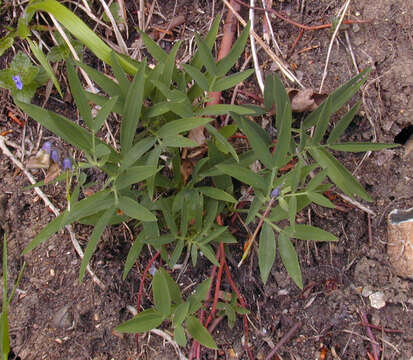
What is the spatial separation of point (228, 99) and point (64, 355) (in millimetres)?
1322

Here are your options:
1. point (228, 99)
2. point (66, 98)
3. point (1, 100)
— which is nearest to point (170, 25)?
point (228, 99)

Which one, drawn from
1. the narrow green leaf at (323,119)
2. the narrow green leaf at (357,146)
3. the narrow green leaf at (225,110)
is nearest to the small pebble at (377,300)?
the narrow green leaf at (357,146)

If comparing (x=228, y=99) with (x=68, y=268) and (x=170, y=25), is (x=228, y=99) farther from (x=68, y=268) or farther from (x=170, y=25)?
(x=68, y=268)

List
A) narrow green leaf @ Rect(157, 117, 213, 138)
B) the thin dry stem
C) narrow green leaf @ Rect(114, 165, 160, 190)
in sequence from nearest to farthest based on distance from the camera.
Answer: narrow green leaf @ Rect(114, 165, 160, 190)
narrow green leaf @ Rect(157, 117, 213, 138)
the thin dry stem

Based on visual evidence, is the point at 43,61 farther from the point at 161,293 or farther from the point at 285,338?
the point at 285,338

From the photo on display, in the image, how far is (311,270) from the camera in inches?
74.0

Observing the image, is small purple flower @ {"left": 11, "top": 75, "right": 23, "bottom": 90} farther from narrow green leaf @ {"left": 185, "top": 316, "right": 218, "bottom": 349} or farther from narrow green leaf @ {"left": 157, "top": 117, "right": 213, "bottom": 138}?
narrow green leaf @ {"left": 185, "top": 316, "right": 218, "bottom": 349}

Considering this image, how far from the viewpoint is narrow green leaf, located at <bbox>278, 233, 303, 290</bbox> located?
1462 millimetres

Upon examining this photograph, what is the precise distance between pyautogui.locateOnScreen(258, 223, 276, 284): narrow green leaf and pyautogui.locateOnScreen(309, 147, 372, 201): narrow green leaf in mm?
297

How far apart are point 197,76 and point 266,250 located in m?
0.65

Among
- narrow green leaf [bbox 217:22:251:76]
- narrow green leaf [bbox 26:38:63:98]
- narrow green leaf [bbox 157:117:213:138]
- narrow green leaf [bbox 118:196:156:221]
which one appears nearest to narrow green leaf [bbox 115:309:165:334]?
narrow green leaf [bbox 118:196:156:221]

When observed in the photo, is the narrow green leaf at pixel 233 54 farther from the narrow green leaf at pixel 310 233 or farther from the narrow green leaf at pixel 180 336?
the narrow green leaf at pixel 180 336

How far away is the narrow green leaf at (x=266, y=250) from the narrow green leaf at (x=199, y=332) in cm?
28

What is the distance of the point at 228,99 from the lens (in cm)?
201
